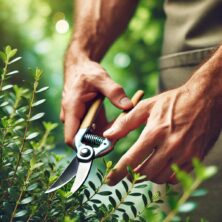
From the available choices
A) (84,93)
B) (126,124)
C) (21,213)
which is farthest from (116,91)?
(21,213)

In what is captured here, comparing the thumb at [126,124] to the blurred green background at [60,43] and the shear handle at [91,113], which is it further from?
the blurred green background at [60,43]

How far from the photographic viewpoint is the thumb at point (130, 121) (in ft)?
5.38

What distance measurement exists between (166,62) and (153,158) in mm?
794

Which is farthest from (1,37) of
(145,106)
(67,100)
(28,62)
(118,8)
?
(145,106)

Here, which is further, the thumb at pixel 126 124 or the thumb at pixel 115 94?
the thumb at pixel 115 94

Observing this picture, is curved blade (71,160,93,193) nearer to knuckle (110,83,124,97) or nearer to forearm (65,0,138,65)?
knuckle (110,83,124,97)

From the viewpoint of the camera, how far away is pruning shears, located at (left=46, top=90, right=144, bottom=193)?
147 cm

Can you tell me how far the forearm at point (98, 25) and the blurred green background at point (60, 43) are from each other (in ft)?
7.64

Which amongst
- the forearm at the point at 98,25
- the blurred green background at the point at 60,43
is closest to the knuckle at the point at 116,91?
the forearm at the point at 98,25

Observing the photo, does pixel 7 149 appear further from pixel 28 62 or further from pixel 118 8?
pixel 28 62

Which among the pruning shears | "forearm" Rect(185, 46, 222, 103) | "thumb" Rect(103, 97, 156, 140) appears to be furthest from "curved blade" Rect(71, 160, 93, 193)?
"forearm" Rect(185, 46, 222, 103)

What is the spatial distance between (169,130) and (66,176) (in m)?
0.31

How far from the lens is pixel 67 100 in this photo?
201 centimetres

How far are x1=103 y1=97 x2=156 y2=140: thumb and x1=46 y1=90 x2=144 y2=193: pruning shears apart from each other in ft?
0.11
